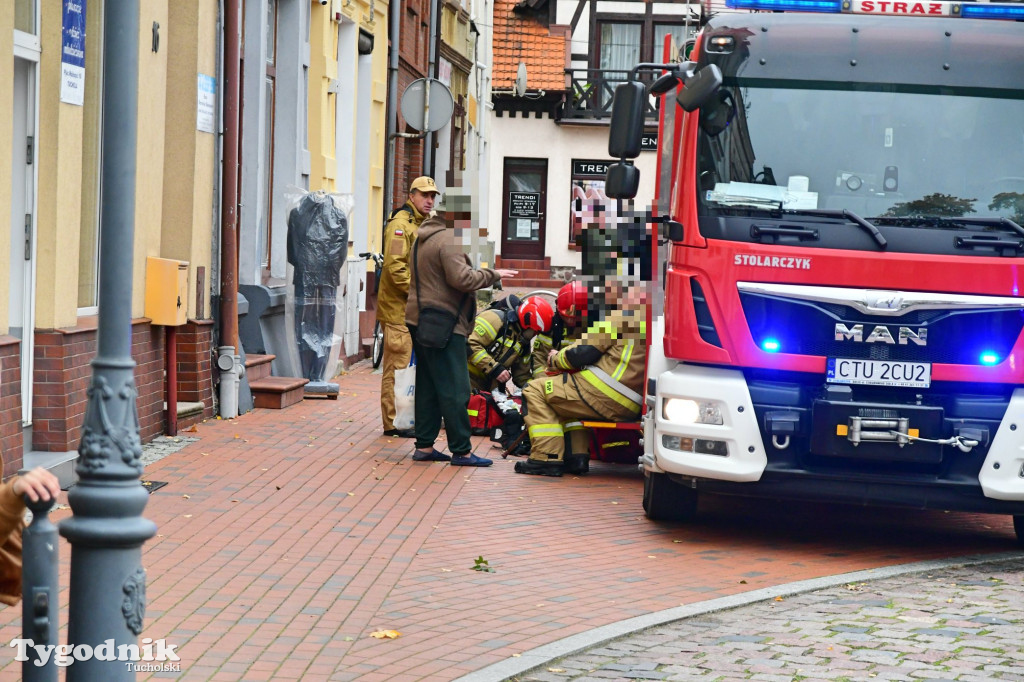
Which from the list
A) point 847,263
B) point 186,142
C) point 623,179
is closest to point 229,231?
point 186,142

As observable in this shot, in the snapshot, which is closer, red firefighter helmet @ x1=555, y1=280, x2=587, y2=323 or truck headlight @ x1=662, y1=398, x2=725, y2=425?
truck headlight @ x1=662, y1=398, x2=725, y2=425

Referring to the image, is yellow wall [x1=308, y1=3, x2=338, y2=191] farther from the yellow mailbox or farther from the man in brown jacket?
the man in brown jacket

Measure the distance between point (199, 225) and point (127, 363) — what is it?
27.0ft

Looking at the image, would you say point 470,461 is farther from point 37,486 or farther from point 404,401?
point 37,486

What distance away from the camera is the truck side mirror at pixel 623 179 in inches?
354

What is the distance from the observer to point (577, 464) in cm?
1141

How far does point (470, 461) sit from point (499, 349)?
1.71 meters

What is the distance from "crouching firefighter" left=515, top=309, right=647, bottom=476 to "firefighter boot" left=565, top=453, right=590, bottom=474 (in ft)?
0.50

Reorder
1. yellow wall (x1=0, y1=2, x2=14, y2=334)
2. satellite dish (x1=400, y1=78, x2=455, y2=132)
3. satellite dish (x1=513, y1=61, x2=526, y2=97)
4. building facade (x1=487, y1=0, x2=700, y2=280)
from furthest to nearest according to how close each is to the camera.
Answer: building facade (x1=487, y1=0, x2=700, y2=280) → satellite dish (x1=513, y1=61, x2=526, y2=97) → satellite dish (x1=400, y1=78, x2=455, y2=132) → yellow wall (x1=0, y1=2, x2=14, y2=334)

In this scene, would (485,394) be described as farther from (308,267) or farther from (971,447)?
(971,447)

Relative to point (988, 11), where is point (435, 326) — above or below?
below

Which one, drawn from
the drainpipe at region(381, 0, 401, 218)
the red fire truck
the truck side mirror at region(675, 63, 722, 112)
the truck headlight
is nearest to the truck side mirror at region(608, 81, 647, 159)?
the red fire truck

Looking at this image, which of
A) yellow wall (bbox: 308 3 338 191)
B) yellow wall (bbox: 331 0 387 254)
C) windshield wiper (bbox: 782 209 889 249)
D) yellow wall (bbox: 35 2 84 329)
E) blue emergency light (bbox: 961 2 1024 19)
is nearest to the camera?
windshield wiper (bbox: 782 209 889 249)

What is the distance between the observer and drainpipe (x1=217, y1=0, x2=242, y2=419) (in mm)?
12984
